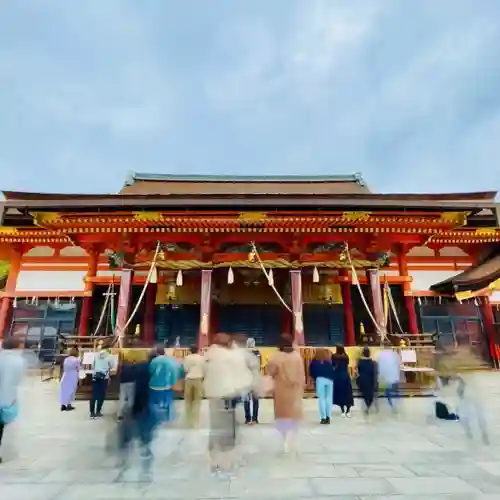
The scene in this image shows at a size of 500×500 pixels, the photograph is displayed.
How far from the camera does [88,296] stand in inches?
563

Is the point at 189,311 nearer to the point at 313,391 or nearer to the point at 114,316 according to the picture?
the point at 114,316

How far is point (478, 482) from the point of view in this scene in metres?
4.05

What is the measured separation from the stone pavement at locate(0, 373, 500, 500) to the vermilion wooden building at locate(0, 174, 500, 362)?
5.29 m

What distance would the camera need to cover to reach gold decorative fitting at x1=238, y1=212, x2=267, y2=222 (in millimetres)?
12582

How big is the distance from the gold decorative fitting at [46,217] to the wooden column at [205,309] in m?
5.21

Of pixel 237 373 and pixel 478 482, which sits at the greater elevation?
pixel 237 373

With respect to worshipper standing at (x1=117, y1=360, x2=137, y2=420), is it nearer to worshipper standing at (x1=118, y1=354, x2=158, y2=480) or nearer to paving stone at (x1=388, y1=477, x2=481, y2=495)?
worshipper standing at (x1=118, y1=354, x2=158, y2=480)

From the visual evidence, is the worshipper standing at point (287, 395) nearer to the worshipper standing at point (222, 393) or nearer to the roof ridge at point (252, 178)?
the worshipper standing at point (222, 393)

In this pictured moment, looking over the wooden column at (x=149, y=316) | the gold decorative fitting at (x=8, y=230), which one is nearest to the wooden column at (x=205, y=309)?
the wooden column at (x=149, y=316)

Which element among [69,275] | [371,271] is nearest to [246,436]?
[371,271]

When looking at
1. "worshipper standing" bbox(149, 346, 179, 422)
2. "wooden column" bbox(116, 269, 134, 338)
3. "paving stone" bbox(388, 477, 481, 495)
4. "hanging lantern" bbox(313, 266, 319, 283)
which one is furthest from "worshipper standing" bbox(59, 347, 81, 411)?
"hanging lantern" bbox(313, 266, 319, 283)

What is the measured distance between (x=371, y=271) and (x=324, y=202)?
9.55 feet

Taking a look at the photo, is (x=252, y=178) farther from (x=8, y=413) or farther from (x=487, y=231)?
(x=8, y=413)

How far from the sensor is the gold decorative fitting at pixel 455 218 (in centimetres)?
1259
